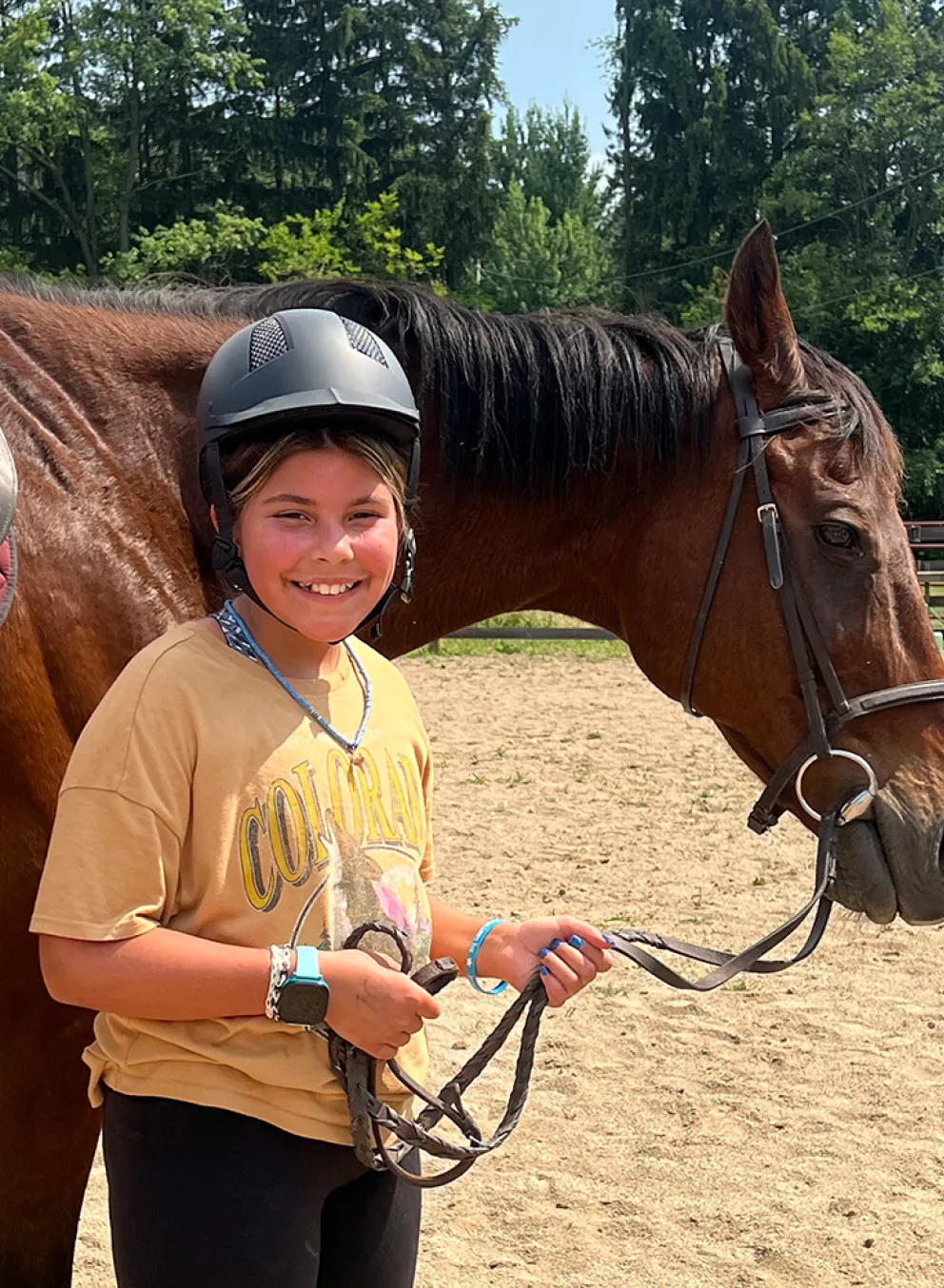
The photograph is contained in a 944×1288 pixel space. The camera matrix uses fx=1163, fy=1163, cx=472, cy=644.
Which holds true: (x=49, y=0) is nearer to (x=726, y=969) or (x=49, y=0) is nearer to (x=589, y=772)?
(x=589, y=772)

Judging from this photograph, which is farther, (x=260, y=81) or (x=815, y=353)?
(x=260, y=81)

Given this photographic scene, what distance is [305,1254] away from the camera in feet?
4.43

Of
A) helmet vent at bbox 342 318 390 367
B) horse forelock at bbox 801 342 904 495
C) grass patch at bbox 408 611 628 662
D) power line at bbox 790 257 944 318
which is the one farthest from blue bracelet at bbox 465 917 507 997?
power line at bbox 790 257 944 318

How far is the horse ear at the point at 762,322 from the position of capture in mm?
2500

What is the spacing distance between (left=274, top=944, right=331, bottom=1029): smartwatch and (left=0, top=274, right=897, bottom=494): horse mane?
61.2 inches

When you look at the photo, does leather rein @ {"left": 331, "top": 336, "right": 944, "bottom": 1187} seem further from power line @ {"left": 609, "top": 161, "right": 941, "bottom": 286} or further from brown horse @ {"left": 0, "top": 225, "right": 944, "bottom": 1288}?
power line @ {"left": 609, "top": 161, "right": 941, "bottom": 286}

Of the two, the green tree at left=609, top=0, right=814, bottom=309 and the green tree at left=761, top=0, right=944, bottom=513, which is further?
the green tree at left=609, top=0, right=814, bottom=309

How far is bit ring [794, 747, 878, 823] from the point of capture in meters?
2.34

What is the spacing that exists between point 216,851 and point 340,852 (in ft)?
0.50

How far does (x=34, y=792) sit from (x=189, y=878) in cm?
73

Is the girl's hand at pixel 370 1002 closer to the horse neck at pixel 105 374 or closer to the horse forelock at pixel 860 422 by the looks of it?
the horse neck at pixel 105 374

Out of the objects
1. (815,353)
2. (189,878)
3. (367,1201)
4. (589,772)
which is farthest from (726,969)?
(589,772)

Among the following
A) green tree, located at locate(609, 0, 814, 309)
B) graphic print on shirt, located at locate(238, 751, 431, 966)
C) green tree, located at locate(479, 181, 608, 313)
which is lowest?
graphic print on shirt, located at locate(238, 751, 431, 966)

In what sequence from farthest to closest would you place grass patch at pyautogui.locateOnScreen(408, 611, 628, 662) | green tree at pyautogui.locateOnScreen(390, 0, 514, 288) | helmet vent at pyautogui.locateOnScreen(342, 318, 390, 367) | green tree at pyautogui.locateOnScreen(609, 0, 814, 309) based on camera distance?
1. green tree at pyautogui.locateOnScreen(609, 0, 814, 309)
2. green tree at pyautogui.locateOnScreen(390, 0, 514, 288)
3. grass patch at pyautogui.locateOnScreen(408, 611, 628, 662)
4. helmet vent at pyautogui.locateOnScreen(342, 318, 390, 367)
